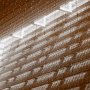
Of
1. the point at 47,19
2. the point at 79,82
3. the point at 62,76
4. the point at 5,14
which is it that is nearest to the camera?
the point at 79,82

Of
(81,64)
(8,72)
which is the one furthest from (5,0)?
(8,72)

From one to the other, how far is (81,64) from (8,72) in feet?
10.8

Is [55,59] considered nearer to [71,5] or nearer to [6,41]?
[71,5]

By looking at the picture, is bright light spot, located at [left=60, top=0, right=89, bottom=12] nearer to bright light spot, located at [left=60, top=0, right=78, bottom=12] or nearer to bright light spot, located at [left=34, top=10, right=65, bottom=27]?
bright light spot, located at [left=60, top=0, right=78, bottom=12]

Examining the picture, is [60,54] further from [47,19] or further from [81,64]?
[47,19]

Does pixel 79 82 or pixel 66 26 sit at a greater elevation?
pixel 66 26

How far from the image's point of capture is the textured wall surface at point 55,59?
6016 millimetres

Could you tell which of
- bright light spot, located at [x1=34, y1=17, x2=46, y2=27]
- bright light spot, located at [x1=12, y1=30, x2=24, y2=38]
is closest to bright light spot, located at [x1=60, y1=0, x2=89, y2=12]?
bright light spot, located at [x1=34, y1=17, x2=46, y2=27]

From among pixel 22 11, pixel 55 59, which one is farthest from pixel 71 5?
pixel 55 59

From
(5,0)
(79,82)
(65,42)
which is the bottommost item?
(79,82)

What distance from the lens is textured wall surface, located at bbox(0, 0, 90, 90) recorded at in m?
6.02

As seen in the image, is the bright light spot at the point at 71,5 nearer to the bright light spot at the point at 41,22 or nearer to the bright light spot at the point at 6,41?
the bright light spot at the point at 41,22

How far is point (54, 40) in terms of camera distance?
292 inches

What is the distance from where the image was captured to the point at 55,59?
686 cm
